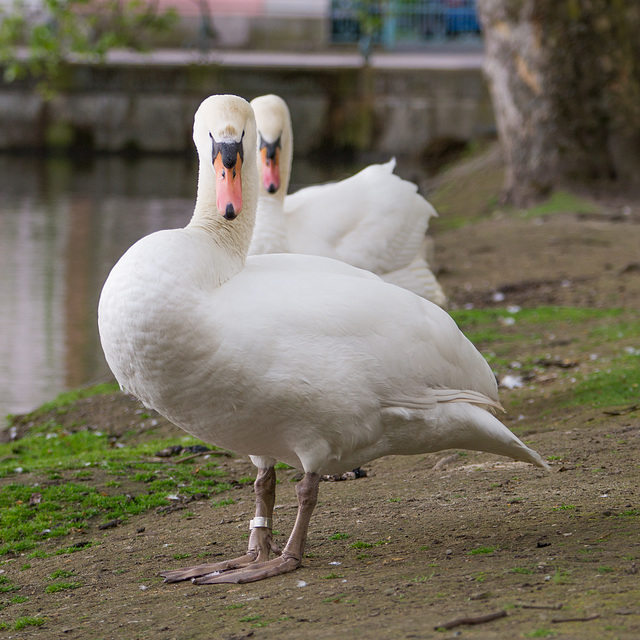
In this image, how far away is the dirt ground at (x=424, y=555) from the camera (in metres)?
3.18

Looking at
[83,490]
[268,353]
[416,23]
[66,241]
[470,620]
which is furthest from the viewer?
[416,23]

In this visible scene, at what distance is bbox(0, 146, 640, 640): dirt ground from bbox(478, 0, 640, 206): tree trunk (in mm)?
7306

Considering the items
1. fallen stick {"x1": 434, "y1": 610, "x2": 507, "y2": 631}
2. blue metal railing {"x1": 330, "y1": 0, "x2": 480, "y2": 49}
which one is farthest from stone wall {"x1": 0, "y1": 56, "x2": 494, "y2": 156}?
fallen stick {"x1": 434, "y1": 610, "x2": 507, "y2": 631}

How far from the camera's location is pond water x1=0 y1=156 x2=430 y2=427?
30.5 feet

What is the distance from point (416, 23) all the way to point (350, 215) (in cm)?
2504

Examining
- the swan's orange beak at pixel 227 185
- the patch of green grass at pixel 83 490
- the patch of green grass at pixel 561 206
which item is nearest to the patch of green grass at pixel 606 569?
the swan's orange beak at pixel 227 185

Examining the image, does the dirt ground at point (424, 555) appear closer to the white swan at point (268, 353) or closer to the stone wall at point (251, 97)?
the white swan at point (268, 353)

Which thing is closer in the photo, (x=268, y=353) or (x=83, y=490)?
(x=268, y=353)

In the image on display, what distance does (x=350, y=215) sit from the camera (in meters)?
7.36

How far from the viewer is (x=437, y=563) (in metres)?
3.83

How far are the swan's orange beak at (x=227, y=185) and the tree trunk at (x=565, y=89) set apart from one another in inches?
395

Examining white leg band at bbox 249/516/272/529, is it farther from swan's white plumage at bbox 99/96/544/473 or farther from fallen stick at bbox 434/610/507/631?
fallen stick at bbox 434/610/507/631

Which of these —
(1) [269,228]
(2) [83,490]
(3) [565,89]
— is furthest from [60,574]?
(3) [565,89]

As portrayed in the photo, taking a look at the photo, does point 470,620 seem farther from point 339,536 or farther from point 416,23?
point 416,23
